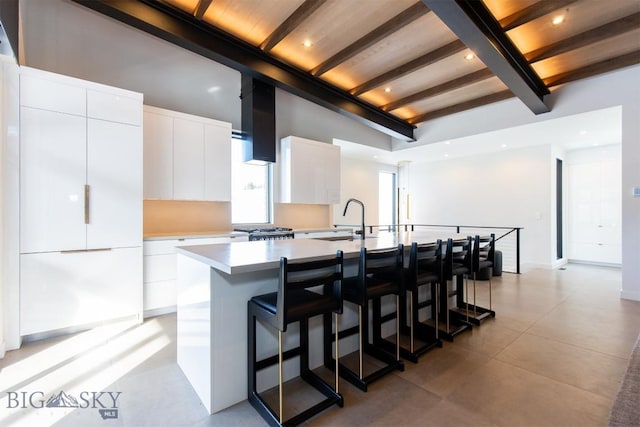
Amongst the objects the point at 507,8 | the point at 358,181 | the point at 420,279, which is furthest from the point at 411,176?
the point at 420,279

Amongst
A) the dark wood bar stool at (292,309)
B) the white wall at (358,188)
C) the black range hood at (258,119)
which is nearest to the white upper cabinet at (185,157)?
the black range hood at (258,119)

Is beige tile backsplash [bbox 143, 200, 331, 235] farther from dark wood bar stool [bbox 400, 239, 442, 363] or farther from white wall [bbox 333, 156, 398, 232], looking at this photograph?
dark wood bar stool [bbox 400, 239, 442, 363]

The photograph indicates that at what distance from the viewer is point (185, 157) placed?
3785 mm

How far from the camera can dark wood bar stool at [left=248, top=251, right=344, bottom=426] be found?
155cm

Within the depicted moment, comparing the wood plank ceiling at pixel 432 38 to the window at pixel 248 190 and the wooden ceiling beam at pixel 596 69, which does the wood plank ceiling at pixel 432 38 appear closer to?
the wooden ceiling beam at pixel 596 69

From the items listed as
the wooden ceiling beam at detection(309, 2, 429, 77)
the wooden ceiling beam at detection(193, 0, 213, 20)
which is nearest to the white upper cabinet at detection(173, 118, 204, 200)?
the wooden ceiling beam at detection(193, 0, 213, 20)

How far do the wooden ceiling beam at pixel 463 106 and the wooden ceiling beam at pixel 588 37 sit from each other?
3.63 feet

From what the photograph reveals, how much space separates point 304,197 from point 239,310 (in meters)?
3.36

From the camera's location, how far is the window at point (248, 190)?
4.71 metres

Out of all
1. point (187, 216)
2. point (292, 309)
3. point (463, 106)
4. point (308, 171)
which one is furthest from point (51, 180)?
point (463, 106)

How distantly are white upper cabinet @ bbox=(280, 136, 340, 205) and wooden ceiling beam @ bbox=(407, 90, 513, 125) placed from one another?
78.1 inches

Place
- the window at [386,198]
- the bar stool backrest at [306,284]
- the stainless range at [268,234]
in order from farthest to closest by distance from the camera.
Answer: the window at [386,198] → the stainless range at [268,234] → the bar stool backrest at [306,284]

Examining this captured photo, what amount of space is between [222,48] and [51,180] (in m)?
2.30

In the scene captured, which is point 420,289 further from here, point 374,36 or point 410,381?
point 374,36
